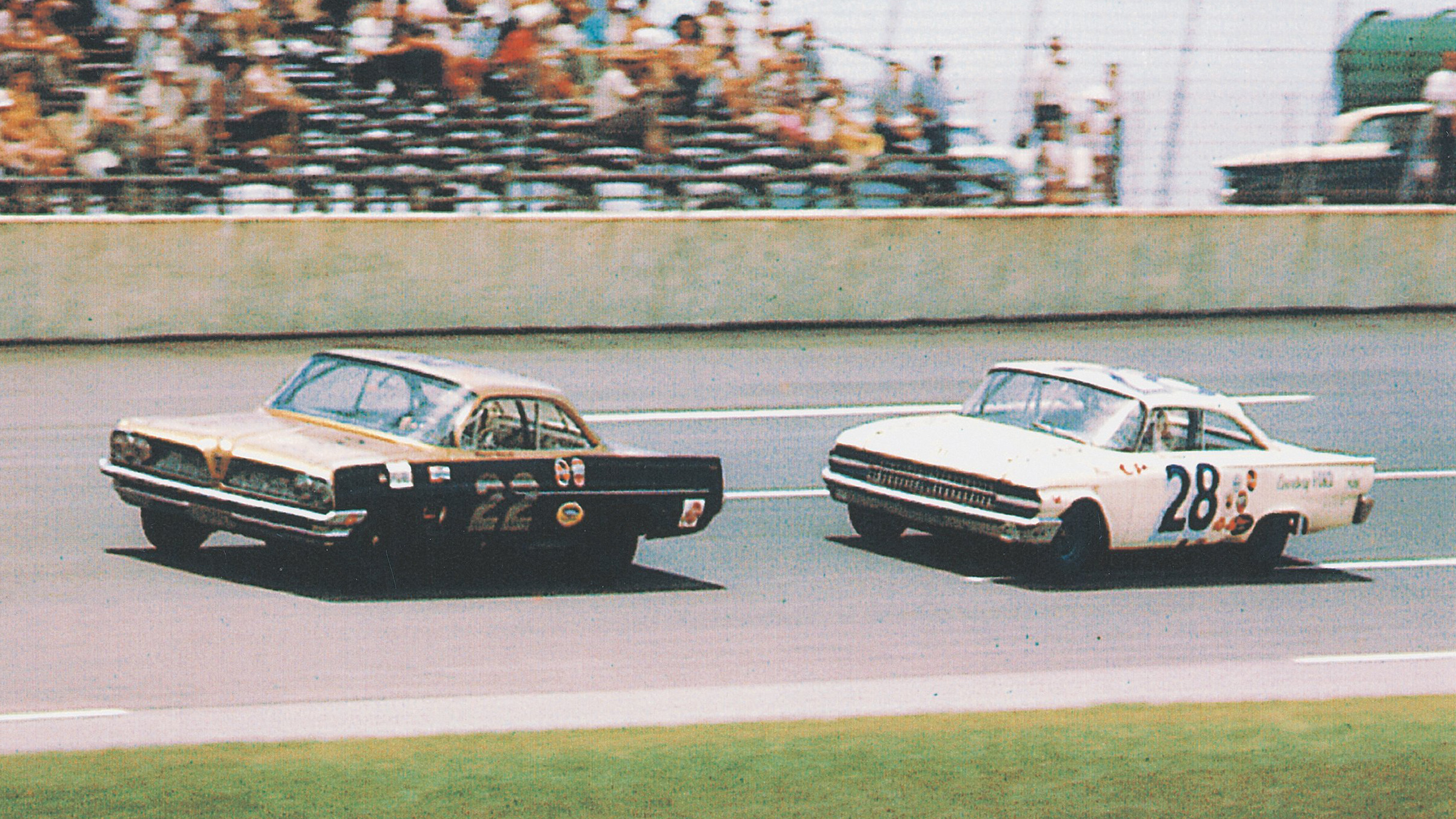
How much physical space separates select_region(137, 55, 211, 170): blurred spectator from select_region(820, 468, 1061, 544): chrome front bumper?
7.95 m

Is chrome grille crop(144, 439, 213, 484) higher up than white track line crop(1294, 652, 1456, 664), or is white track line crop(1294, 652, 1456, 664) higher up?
chrome grille crop(144, 439, 213, 484)

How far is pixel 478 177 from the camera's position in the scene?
58.9 feet

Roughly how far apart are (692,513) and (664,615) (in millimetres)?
798

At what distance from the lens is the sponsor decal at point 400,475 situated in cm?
956

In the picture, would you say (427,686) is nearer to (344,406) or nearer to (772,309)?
(344,406)

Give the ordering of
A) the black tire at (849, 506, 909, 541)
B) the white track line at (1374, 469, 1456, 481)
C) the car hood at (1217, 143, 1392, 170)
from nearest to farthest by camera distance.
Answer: the black tire at (849, 506, 909, 541) → the white track line at (1374, 469, 1456, 481) → the car hood at (1217, 143, 1392, 170)

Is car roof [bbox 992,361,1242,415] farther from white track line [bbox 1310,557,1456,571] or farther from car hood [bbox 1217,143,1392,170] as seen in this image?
car hood [bbox 1217,143,1392,170]

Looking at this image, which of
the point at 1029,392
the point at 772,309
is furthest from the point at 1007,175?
the point at 1029,392

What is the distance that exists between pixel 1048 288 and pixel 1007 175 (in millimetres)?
1198

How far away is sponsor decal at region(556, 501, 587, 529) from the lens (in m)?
10.3

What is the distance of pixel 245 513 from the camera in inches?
375

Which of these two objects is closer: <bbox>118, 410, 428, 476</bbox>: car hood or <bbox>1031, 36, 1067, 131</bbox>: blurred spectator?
<bbox>118, 410, 428, 476</bbox>: car hood

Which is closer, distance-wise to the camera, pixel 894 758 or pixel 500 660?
pixel 894 758

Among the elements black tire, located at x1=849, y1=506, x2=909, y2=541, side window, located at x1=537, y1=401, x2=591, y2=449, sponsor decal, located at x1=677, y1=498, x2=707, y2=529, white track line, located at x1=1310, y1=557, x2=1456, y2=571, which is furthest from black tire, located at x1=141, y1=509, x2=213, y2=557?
white track line, located at x1=1310, y1=557, x2=1456, y2=571
